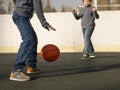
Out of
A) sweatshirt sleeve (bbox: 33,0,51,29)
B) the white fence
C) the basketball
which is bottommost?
the white fence

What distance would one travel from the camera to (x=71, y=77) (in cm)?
879

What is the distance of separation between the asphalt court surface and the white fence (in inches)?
161

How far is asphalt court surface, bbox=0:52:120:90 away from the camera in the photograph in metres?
7.63

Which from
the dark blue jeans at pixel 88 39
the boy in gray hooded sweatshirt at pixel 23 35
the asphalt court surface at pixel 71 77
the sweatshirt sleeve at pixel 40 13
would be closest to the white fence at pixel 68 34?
the dark blue jeans at pixel 88 39

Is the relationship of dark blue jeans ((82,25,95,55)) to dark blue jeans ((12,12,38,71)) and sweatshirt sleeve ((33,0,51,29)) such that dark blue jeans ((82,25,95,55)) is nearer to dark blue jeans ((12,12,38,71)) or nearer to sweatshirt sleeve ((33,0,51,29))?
dark blue jeans ((12,12,38,71))

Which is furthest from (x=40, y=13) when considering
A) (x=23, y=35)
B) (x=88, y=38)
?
(x=88, y=38)

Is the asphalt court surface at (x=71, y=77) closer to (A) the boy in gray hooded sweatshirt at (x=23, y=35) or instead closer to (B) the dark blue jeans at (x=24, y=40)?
(A) the boy in gray hooded sweatshirt at (x=23, y=35)

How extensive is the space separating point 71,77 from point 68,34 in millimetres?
7222

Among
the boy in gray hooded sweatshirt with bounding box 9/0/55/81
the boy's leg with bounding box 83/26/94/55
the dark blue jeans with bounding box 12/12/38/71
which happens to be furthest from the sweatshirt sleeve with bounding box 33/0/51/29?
the boy's leg with bounding box 83/26/94/55

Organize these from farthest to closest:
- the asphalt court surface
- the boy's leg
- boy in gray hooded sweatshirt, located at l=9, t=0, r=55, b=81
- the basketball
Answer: the boy's leg → the basketball → boy in gray hooded sweatshirt, located at l=9, t=0, r=55, b=81 → the asphalt court surface

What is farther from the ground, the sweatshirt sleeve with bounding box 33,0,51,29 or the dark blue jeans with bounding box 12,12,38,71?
the sweatshirt sleeve with bounding box 33,0,51,29

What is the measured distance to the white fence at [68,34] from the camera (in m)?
15.9

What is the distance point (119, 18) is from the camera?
52.3ft

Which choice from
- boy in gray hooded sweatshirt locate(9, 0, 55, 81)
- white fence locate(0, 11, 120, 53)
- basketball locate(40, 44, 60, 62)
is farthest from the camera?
white fence locate(0, 11, 120, 53)
